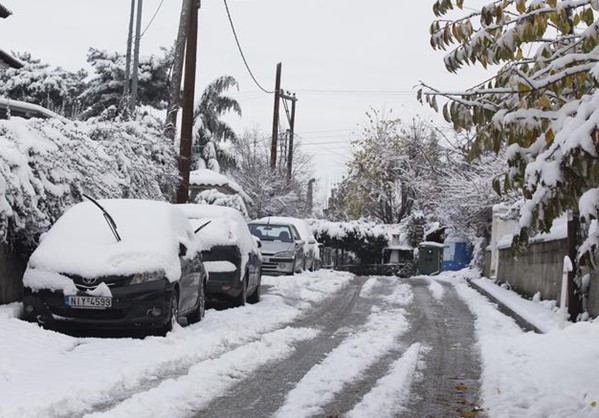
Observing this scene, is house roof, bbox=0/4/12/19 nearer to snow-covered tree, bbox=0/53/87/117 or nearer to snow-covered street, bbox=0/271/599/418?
snow-covered street, bbox=0/271/599/418

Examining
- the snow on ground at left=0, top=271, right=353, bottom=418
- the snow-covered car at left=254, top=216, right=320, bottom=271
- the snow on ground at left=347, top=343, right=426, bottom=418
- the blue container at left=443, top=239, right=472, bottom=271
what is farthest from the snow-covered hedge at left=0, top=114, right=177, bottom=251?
the blue container at left=443, top=239, right=472, bottom=271

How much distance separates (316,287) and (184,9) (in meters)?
8.23

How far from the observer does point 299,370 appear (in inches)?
312

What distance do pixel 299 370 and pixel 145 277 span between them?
91.6 inches

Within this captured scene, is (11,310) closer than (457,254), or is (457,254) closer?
(11,310)

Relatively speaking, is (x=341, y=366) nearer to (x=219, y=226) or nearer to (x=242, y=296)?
(x=242, y=296)

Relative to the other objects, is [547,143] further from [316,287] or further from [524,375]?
[316,287]

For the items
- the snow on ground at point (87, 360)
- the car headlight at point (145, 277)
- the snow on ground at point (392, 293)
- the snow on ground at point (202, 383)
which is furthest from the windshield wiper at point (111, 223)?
the snow on ground at point (392, 293)

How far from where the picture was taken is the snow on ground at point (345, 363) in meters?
6.39

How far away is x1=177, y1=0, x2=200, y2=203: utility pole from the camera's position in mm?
18984

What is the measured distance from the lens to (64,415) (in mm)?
5570

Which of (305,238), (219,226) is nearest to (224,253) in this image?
(219,226)

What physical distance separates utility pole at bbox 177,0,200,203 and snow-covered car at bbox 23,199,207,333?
28.8 feet

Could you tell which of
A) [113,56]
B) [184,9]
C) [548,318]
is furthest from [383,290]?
[113,56]
